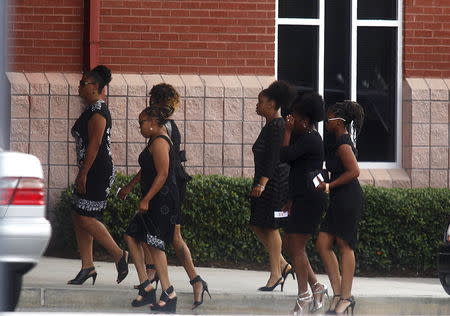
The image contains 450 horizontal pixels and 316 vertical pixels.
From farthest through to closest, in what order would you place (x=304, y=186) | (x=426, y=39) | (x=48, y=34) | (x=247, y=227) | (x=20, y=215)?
(x=426, y=39) → (x=48, y=34) → (x=247, y=227) → (x=304, y=186) → (x=20, y=215)

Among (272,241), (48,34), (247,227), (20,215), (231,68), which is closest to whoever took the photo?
(20,215)

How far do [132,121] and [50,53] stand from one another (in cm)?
116

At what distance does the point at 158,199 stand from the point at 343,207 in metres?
1.42

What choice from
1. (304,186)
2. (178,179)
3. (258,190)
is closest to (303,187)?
(304,186)

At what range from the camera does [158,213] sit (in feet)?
32.6

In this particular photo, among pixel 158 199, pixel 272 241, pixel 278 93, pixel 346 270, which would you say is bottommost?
pixel 346 270

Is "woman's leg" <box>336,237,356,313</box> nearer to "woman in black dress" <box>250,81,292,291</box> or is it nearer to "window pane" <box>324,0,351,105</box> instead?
"woman in black dress" <box>250,81,292,291</box>

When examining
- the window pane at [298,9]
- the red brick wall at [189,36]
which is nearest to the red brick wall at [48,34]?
the red brick wall at [189,36]

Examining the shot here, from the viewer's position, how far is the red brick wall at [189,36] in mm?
13930

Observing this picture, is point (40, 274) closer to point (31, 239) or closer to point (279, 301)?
point (279, 301)

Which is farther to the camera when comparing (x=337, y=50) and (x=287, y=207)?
(x=337, y=50)

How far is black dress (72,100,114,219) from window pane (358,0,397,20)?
4.72m

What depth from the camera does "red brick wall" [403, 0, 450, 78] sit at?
47.3ft

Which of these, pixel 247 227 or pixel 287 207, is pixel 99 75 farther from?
pixel 247 227
